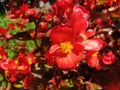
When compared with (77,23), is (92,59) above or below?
below

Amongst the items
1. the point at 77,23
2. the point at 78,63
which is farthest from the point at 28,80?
the point at 77,23

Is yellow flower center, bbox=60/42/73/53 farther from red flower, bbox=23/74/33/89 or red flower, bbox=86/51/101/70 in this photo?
red flower, bbox=23/74/33/89

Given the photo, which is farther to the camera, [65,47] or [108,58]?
[108,58]

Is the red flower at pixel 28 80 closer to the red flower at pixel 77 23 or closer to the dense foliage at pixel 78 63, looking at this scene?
the dense foliage at pixel 78 63

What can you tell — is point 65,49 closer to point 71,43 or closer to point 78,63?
point 71,43

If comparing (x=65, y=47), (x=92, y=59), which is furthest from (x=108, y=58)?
(x=65, y=47)

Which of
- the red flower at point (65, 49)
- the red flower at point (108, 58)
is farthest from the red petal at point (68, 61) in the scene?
the red flower at point (108, 58)

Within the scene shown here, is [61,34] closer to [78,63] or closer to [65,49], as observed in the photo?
[65,49]
